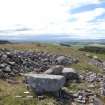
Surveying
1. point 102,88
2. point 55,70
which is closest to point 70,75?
point 55,70

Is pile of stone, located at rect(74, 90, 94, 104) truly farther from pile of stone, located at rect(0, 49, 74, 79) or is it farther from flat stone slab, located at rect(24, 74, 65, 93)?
pile of stone, located at rect(0, 49, 74, 79)

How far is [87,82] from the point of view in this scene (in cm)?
3128

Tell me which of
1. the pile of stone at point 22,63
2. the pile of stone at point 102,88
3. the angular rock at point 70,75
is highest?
the pile of stone at point 22,63

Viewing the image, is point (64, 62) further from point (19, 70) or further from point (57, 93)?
point (57, 93)

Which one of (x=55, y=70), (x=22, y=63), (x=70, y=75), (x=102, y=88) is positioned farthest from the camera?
(x=22, y=63)

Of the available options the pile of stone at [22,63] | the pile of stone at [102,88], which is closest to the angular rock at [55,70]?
the pile of stone at [22,63]

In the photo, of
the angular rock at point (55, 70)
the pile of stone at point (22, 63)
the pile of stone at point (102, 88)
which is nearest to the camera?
the pile of stone at point (102, 88)

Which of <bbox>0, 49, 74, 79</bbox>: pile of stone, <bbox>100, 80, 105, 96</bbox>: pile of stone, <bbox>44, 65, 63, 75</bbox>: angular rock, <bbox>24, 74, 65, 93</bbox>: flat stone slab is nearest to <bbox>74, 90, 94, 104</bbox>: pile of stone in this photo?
<bbox>100, 80, 105, 96</bbox>: pile of stone

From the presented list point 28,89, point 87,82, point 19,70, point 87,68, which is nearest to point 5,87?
point 28,89

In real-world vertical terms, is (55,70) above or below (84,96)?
above

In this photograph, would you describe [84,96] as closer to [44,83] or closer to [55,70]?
[44,83]

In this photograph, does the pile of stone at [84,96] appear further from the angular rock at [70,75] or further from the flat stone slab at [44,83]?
the angular rock at [70,75]

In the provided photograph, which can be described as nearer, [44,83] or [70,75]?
[44,83]

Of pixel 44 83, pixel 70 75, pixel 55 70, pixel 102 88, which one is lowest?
pixel 102 88
